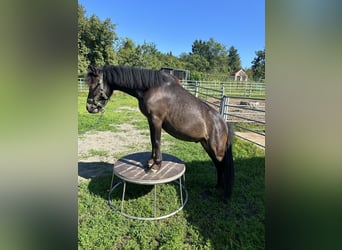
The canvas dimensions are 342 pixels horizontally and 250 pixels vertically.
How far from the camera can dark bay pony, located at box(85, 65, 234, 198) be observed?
2449 mm

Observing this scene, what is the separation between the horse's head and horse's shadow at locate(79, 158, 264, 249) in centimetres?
122

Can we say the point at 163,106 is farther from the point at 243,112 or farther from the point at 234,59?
the point at 234,59

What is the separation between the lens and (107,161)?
13.2 feet

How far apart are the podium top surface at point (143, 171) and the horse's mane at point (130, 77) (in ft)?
3.20

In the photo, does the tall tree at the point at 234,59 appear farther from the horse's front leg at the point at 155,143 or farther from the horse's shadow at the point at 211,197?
the horse's front leg at the point at 155,143

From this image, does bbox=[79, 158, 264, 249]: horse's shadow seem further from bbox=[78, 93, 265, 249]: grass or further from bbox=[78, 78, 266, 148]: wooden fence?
bbox=[78, 78, 266, 148]: wooden fence

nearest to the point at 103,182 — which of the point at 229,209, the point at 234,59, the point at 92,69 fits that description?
the point at 92,69

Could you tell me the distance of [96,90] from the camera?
2406 millimetres

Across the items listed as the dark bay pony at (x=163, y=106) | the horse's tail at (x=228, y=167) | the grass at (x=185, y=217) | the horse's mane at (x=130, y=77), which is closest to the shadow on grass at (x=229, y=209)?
the grass at (x=185, y=217)
